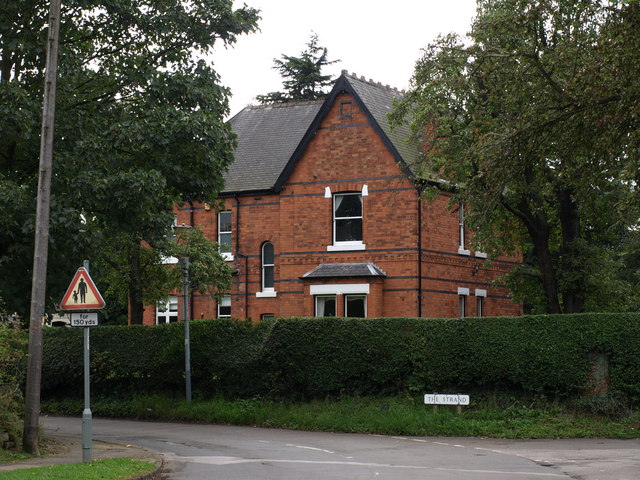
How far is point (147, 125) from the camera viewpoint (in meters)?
20.6

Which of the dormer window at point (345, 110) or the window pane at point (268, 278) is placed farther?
the window pane at point (268, 278)

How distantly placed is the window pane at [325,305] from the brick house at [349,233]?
4 cm

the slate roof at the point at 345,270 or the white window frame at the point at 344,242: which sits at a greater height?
the white window frame at the point at 344,242

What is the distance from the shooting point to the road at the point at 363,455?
14.9 m

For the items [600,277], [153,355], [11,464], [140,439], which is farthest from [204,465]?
[600,277]

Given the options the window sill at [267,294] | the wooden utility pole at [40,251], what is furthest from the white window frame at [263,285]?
the wooden utility pole at [40,251]

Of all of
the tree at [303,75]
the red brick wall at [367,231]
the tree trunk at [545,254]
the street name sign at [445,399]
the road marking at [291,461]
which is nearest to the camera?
the road marking at [291,461]

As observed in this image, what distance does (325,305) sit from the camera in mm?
36062

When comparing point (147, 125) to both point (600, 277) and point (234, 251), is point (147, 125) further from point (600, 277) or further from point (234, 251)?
point (234, 251)

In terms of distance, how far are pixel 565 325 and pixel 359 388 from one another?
18.4 ft

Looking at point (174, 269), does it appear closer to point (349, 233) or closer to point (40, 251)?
point (349, 233)

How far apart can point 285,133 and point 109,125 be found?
69.7ft

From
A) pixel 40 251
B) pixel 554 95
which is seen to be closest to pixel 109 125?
pixel 40 251

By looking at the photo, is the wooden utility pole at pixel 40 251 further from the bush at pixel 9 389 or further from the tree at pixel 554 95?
the tree at pixel 554 95
